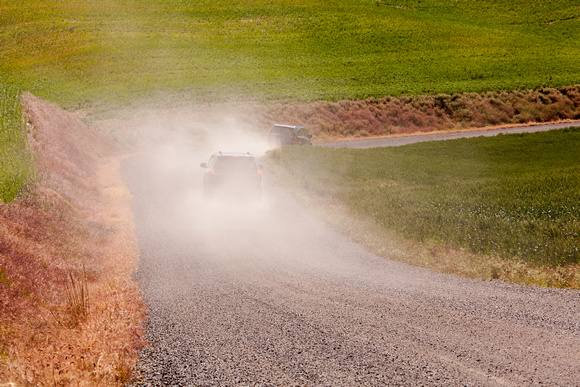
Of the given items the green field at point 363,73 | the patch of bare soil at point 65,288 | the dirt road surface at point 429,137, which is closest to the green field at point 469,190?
the green field at point 363,73

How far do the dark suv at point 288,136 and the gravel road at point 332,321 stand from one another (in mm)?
21572

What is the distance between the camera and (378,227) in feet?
49.5

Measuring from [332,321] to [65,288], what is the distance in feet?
15.2

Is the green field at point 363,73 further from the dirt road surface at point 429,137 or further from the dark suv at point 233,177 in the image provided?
the dirt road surface at point 429,137

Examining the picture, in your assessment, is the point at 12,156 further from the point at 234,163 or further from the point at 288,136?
the point at 288,136

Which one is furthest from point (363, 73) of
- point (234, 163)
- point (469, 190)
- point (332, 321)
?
point (332, 321)

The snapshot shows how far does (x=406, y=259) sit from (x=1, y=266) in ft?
30.2

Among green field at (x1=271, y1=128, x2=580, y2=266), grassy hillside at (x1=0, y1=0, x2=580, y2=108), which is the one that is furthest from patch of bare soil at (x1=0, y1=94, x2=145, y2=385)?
grassy hillside at (x1=0, y1=0, x2=580, y2=108)

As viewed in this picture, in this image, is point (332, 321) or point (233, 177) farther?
point (233, 177)

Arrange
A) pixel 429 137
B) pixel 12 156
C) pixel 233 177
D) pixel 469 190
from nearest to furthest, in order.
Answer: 1. pixel 12 156
2. pixel 233 177
3. pixel 469 190
4. pixel 429 137

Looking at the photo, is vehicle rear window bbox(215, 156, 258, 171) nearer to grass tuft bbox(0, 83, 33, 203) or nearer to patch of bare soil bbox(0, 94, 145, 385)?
patch of bare soil bbox(0, 94, 145, 385)

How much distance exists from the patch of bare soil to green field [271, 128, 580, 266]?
839cm

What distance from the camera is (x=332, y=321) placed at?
8.21 meters

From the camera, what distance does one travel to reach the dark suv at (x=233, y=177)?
1639cm
